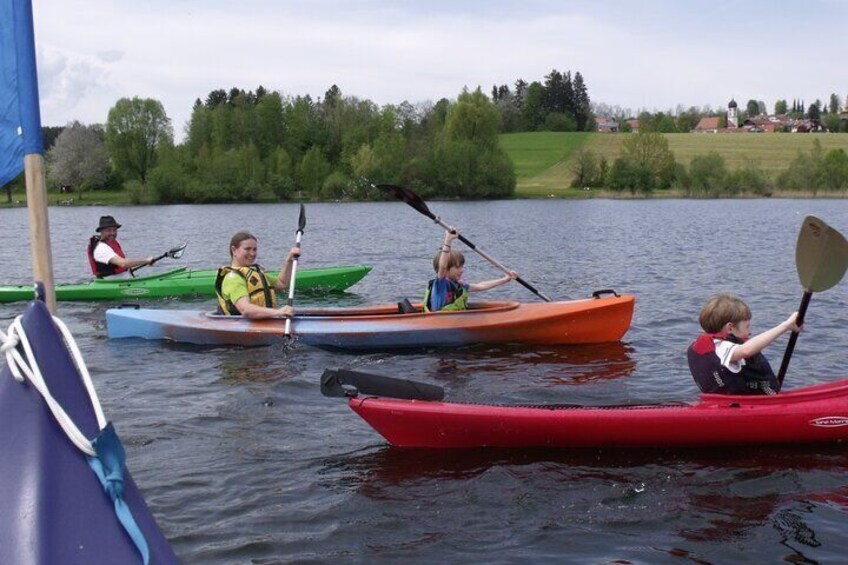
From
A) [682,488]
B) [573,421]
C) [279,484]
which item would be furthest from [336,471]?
[682,488]

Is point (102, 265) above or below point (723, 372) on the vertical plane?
above

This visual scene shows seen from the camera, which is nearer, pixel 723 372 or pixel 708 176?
pixel 723 372

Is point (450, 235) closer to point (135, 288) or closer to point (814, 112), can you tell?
point (135, 288)

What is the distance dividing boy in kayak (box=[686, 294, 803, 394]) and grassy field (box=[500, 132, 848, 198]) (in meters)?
61.5

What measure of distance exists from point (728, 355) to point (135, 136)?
6948cm

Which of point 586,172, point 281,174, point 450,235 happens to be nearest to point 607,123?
point 586,172

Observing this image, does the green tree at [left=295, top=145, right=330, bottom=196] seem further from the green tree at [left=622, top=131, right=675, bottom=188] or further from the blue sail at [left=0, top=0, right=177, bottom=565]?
the blue sail at [left=0, top=0, right=177, bottom=565]

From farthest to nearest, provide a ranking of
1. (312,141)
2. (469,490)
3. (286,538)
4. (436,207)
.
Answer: (312,141), (436,207), (469,490), (286,538)

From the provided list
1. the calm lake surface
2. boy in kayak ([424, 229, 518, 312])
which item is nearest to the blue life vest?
boy in kayak ([424, 229, 518, 312])

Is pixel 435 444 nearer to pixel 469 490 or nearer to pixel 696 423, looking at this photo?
pixel 469 490

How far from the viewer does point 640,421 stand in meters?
6.09

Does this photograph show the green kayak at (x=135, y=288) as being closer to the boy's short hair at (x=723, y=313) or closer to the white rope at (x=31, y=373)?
the boy's short hair at (x=723, y=313)

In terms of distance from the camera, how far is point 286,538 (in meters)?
5.02

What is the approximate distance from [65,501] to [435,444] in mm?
3730
